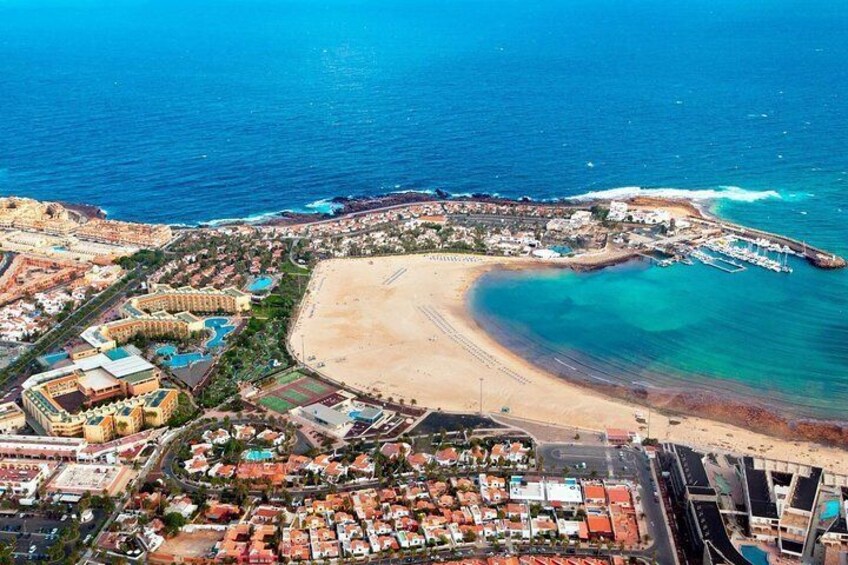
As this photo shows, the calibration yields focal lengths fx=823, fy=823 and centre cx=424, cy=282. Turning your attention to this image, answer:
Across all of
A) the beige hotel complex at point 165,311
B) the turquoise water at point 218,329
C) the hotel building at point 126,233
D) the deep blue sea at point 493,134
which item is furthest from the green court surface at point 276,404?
the hotel building at point 126,233

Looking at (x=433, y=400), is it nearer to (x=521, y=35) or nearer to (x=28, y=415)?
(x=28, y=415)

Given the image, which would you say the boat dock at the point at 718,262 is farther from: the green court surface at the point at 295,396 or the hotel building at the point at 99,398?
the hotel building at the point at 99,398

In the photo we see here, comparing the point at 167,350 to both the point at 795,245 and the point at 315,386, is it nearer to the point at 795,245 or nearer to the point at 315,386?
the point at 315,386

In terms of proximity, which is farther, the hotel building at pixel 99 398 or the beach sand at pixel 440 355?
the beach sand at pixel 440 355

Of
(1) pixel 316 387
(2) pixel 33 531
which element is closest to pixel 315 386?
(1) pixel 316 387

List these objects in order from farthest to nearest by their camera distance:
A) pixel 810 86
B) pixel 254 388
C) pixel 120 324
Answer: pixel 810 86, pixel 120 324, pixel 254 388

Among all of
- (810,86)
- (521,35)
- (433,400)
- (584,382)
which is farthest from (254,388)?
(521,35)
